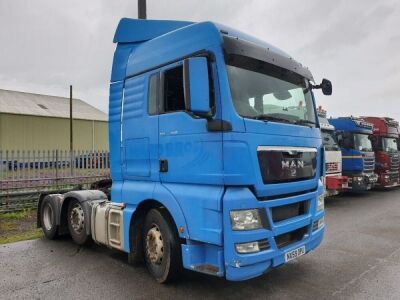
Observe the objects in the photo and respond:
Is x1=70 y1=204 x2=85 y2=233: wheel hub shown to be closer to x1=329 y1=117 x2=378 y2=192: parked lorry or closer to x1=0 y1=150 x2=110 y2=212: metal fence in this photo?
x1=0 y1=150 x2=110 y2=212: metal fence

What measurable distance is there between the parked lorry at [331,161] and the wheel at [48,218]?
8226mm

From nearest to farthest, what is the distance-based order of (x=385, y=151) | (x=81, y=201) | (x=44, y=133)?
(x=81, y=201) → (x=385, y=151) → (x=44, y=133)

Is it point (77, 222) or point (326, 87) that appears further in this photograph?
point (77, 222)

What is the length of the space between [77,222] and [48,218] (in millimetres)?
1217

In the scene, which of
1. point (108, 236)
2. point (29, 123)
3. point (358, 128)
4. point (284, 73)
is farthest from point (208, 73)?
point (29, 123)

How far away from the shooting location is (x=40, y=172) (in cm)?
1209

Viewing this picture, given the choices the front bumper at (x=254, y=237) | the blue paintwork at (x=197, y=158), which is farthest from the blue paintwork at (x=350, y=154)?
the front bumper at (x=254, y=237)

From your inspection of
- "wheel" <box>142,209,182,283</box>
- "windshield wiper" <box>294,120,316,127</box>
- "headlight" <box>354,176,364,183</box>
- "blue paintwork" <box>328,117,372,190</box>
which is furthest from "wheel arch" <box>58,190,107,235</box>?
"blue paintwork" <box>328,117,372,190</box>

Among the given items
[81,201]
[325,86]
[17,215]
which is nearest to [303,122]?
[325,86]

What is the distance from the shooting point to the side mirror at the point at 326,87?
5688 millimetres

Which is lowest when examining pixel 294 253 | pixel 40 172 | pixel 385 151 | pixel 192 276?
pixel 192 276

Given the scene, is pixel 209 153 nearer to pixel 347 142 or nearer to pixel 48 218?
pixel 48 218

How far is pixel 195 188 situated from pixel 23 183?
351 inches

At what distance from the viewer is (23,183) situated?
38.0 feet
